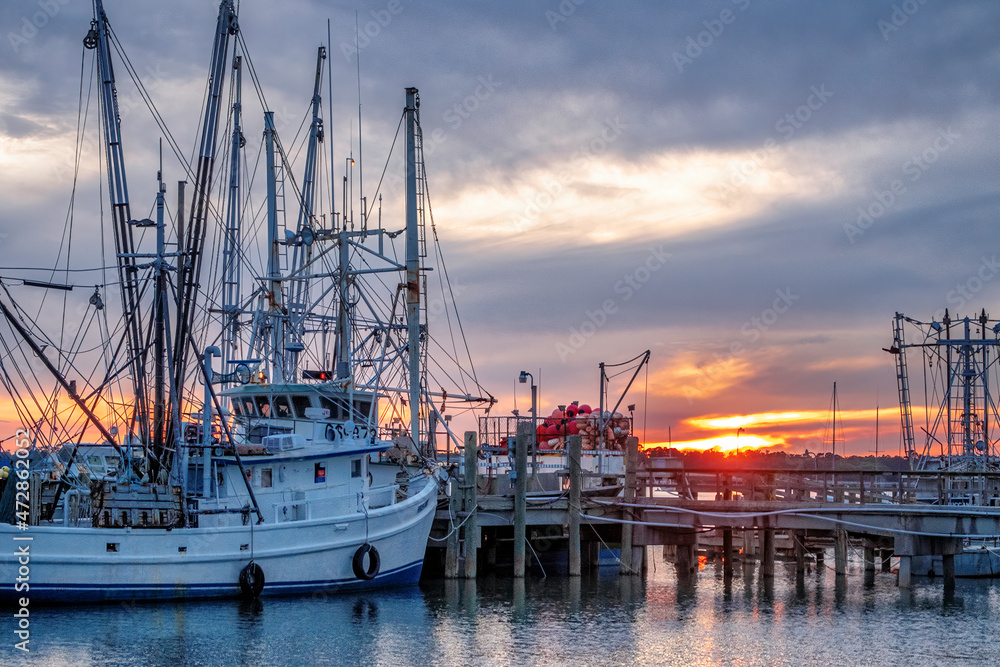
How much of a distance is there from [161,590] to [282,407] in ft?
22.7

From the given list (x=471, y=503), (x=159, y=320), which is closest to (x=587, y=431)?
(x=471, y=503)

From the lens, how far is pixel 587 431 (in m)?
53.9

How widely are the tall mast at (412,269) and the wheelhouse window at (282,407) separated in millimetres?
4983

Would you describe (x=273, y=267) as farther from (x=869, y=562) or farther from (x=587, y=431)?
(x=869, y=562)

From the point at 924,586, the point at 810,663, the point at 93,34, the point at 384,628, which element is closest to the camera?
the point at 810,663

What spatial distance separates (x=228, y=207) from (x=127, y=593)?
22918mm

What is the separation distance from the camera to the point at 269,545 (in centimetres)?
3131

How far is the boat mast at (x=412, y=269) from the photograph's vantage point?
131 feet

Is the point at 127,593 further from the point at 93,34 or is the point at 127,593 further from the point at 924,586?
the point at 924,586

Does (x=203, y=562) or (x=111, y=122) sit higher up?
(x=111, y=122)

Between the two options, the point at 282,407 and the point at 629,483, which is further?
the point at 629,483

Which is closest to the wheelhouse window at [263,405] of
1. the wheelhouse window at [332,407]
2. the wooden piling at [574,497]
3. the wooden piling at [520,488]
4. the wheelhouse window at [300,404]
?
the wheelhouse window at [300,404]

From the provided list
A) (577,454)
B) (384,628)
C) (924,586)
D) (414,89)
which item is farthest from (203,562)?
(924,586)

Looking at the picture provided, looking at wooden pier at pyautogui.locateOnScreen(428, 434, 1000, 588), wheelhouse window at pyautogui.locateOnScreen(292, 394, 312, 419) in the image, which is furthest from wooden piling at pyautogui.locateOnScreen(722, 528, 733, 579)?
wheelhouse window at pyautogui.locateOnScreen(292, 394, 312, 419)
